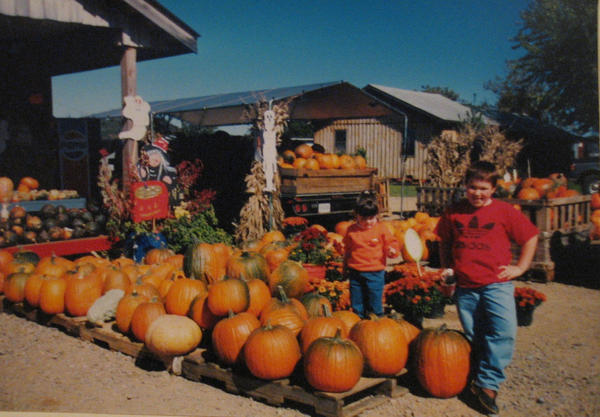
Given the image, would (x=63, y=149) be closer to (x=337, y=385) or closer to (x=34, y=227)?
(x=34, y=227)

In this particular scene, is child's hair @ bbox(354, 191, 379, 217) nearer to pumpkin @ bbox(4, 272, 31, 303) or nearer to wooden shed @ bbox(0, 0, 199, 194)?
pumpkin @ bbox(4, 272, 31, 303)

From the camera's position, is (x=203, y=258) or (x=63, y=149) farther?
(x=63, y=149)

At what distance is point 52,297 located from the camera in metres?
5.34

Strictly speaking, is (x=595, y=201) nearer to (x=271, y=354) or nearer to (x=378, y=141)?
(x=271, y=354)

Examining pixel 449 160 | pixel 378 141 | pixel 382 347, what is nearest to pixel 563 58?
pixel 382 347

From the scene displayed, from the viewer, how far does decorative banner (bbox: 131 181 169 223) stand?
7082 millimetres

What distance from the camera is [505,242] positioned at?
11.6ft

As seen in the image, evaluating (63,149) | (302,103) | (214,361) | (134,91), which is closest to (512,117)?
(302,103)

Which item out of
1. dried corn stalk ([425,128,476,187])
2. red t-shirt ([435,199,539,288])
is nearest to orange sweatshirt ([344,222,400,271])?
red t-shirt ([435,199,539,288])

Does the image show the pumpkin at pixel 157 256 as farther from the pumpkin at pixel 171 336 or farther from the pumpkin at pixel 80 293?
the pumpkin at pixel 171 336

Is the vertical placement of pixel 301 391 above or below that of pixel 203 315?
below

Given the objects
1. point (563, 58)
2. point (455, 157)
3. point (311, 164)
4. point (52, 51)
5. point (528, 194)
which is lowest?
point (528, 194)

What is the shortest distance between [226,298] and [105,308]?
1.59 m

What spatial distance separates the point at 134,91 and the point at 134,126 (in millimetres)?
497
